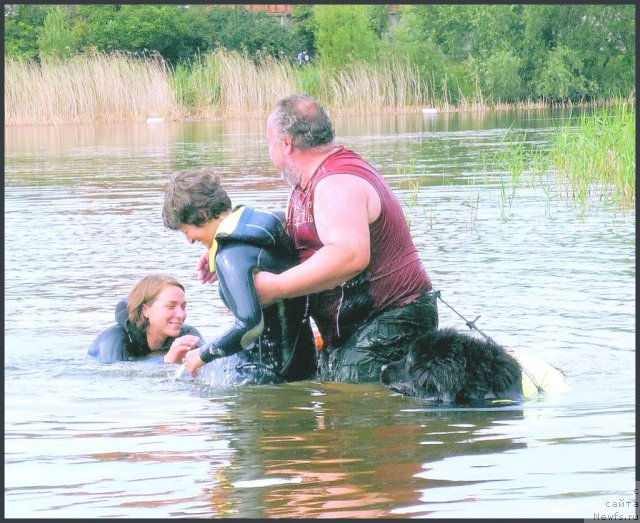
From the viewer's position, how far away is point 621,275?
892 cm

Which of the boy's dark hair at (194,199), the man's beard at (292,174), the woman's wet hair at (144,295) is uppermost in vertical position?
the man's beard at (292,174)

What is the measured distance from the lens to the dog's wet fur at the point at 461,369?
5535 millimetres

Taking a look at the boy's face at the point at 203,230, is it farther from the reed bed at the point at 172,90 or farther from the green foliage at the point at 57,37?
the green foliage at the point at 57,37

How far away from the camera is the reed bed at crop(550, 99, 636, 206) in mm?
12242

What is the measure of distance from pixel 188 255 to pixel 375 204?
483cm

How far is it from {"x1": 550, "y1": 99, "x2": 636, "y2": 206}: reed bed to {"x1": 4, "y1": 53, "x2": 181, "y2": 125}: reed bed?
1732cm

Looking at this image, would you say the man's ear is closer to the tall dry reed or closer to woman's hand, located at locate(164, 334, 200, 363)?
woman's hand, located at locate(164, 334, 200, 363)

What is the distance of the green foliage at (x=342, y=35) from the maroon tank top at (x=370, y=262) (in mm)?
34191

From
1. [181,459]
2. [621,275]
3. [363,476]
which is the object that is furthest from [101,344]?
[621,275]

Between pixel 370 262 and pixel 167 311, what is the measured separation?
1.57 metres

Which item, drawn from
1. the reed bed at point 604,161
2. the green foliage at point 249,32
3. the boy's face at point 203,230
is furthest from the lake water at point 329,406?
the green foliage at point 249,32

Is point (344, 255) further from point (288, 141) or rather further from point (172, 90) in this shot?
point (172, 90)

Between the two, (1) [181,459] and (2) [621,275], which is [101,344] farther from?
(2) [621,275]

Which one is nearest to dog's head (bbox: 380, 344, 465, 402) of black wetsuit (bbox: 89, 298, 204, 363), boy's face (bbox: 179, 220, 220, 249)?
boy's face (bbox: 179, 220, 220, 249)
